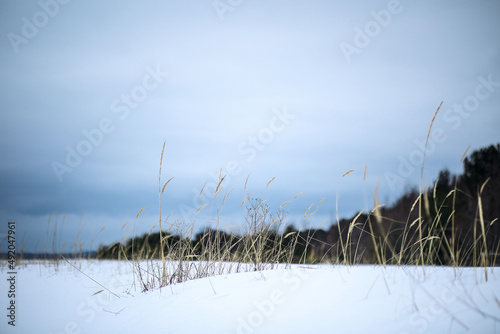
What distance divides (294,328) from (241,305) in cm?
51

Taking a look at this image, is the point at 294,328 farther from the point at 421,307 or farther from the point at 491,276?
the point at 491,276

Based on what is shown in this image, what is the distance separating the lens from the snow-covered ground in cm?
169

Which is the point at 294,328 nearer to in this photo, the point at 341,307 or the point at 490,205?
the point at 341,307

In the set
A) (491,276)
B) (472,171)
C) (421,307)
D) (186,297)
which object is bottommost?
(186,297)

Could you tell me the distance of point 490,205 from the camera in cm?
1299

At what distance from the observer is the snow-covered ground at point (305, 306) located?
5.54ft

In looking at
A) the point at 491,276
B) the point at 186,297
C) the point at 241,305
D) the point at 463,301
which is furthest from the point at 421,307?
the point at 186,297

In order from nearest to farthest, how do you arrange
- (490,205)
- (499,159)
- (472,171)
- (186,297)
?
(186,297) < (490,205) < (499,159) < (472,171)

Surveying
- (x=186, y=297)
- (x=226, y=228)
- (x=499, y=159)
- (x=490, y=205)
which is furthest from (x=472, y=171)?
(x=186, y=297)

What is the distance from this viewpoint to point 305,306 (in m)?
2.05

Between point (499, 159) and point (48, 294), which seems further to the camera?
point (499, 159)

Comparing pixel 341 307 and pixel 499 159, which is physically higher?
pixel 499 159

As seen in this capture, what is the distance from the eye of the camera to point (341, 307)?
194 cm

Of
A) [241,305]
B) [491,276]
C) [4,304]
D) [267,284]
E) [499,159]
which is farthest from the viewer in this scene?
[499,159]
